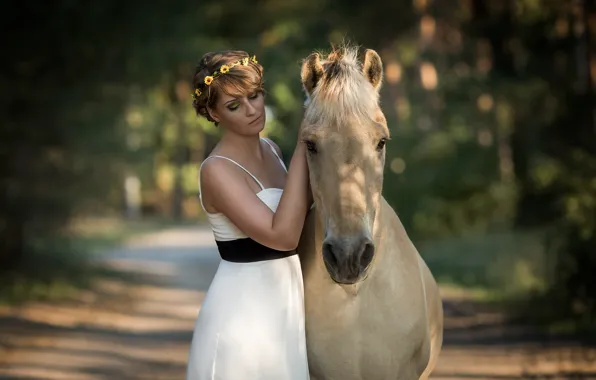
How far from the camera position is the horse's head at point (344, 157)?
2.94 meters

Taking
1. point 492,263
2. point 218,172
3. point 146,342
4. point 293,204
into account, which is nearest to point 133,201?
point 492,263

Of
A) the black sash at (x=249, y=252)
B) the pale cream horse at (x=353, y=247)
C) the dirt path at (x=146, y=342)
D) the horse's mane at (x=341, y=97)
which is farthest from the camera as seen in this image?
the dirt path at (x=146, y=342)

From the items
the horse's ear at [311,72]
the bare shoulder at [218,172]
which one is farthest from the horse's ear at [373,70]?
the bare shoulder at [218,172]

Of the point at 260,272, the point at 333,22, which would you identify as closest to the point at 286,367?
the point at 260,272

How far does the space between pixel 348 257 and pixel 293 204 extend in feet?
1.36

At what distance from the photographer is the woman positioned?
3.23 m

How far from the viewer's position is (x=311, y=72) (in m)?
3.32

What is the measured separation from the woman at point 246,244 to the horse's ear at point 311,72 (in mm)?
215

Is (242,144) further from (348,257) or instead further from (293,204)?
(348,257)

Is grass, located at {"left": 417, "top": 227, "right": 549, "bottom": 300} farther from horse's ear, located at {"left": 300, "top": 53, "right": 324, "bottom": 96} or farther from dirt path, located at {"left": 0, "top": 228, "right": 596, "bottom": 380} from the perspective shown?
horse's ear, located at {"left": 300, "top": 53, "right": 324, "bottom": 96}

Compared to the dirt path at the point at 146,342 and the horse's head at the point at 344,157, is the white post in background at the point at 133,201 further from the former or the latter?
the horse's head at the point at 344,157

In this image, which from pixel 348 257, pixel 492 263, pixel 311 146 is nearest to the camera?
pixel 348 257

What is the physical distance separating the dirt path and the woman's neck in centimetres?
445

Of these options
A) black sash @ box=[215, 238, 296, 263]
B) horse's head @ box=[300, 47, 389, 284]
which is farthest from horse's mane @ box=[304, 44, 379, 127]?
black sash @ box=[215, 238, 296, 263]
